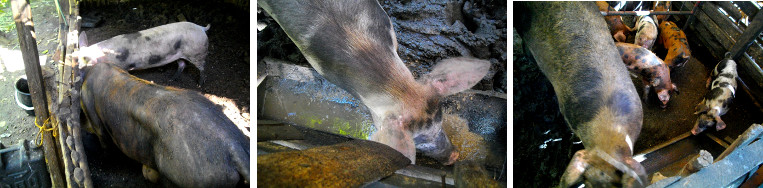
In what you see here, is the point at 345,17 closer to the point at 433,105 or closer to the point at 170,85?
the point at 433,105

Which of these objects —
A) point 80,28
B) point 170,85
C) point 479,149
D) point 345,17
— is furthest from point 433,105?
point 80,28

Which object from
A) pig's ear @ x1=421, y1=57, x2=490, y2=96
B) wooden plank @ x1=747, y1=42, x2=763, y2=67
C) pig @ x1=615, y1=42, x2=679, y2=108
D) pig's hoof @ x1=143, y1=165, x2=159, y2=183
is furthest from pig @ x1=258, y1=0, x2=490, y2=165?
pig's hoof @ x1=143, y1=165, x2=159, y2=183

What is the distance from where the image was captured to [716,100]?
180 centimetres

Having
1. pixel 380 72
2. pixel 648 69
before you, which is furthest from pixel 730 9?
pixel 380 72

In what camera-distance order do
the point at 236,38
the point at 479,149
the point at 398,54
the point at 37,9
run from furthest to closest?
the point at 37,9 < the point at 236,38 < the point at 398,54 < the point at 479,149

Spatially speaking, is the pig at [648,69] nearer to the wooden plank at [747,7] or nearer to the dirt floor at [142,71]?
the wooden plank at [747,7]

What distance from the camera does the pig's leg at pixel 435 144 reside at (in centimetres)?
179

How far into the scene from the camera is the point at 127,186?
2.51 meters

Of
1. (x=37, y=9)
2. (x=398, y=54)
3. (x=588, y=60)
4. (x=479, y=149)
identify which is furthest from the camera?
(x=37, y=9)

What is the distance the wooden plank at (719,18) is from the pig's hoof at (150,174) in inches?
107

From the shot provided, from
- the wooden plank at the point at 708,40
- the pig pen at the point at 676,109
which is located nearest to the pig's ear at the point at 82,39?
the pig pen at the point at 676,109

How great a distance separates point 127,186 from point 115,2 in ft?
3.49

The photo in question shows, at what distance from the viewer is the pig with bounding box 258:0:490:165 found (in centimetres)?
183

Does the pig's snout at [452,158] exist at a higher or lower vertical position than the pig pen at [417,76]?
lower
